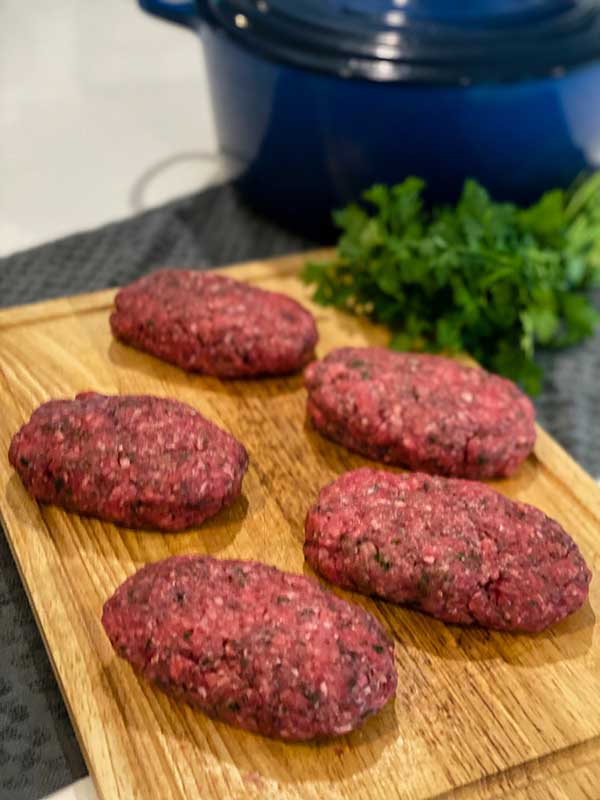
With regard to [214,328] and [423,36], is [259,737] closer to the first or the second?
[214,328]

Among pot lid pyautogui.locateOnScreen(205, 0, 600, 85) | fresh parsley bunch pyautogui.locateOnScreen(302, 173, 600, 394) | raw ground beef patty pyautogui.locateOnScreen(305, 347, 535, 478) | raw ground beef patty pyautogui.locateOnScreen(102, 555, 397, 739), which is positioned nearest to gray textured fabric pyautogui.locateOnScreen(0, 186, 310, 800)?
raw ground beef patty pyautogui.locateOnScreen(102, 555, 397, 739)

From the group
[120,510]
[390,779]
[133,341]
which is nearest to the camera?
[390,779]

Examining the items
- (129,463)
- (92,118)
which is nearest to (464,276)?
(129,463)

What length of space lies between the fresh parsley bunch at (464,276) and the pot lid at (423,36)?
26 cm

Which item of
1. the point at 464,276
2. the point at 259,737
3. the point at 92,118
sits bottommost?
the point at 92,118

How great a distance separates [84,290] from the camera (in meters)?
2.24

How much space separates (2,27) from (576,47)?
242cm

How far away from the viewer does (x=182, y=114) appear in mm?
3250

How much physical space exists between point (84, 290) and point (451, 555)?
120cm

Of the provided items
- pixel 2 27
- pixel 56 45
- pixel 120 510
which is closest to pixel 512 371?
pixel 120 510

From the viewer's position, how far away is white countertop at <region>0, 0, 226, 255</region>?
2746 mm

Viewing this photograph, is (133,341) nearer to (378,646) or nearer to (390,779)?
(378,646)

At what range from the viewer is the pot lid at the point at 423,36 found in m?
2.08

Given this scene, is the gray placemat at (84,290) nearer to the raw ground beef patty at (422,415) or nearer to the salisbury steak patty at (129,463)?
the salisbury steak patty at (129,463)
